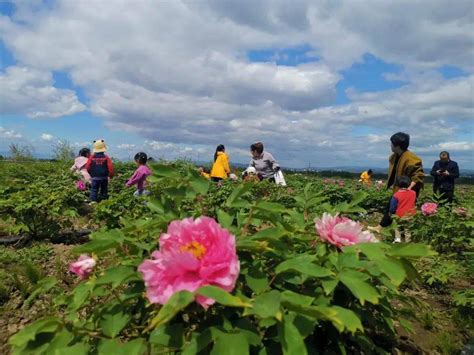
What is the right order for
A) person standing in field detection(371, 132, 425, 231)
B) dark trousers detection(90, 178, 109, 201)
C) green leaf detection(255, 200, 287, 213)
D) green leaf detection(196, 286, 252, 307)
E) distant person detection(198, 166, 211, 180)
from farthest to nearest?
1. dark trousers detection(90, 178, 109, 201)
2. person standing in field detection(371, 132, 425, 231)
3. distant person detection(198, 166, 211, 180)
4. green leaf detection(255, 200, 287, 213)
5. green leaf detection(196, 286, 252, 307)

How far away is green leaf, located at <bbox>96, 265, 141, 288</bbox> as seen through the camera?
1304 millimetres

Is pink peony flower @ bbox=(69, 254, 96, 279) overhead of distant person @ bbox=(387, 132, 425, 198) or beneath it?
beneath

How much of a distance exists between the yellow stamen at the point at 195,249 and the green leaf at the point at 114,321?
35cm

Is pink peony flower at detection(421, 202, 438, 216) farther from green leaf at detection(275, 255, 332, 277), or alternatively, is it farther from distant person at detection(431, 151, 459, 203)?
distant person at detection(431, 151, 459, 203)

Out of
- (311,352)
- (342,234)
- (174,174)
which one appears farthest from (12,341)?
(342,234)

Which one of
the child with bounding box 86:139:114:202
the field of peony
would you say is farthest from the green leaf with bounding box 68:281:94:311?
the child with bounding box 86:139:114:202

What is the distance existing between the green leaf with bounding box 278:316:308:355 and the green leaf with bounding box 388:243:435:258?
464 mm

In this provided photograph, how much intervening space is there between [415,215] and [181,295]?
15.0 feet

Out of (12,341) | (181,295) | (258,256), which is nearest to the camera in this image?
(181,295)

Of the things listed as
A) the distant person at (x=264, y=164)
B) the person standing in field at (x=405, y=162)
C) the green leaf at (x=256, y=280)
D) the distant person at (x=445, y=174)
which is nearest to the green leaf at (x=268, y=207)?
the green leaf at (x=256, y=280)

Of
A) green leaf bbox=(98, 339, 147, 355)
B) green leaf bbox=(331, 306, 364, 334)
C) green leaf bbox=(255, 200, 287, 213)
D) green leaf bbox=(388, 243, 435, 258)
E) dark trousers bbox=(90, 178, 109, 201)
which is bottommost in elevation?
dark trousers bbox=(90, 178, 109, 201)

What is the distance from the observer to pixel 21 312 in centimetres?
341

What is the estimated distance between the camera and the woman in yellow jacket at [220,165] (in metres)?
10.5

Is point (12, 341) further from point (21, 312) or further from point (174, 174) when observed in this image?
point (21, 312)
